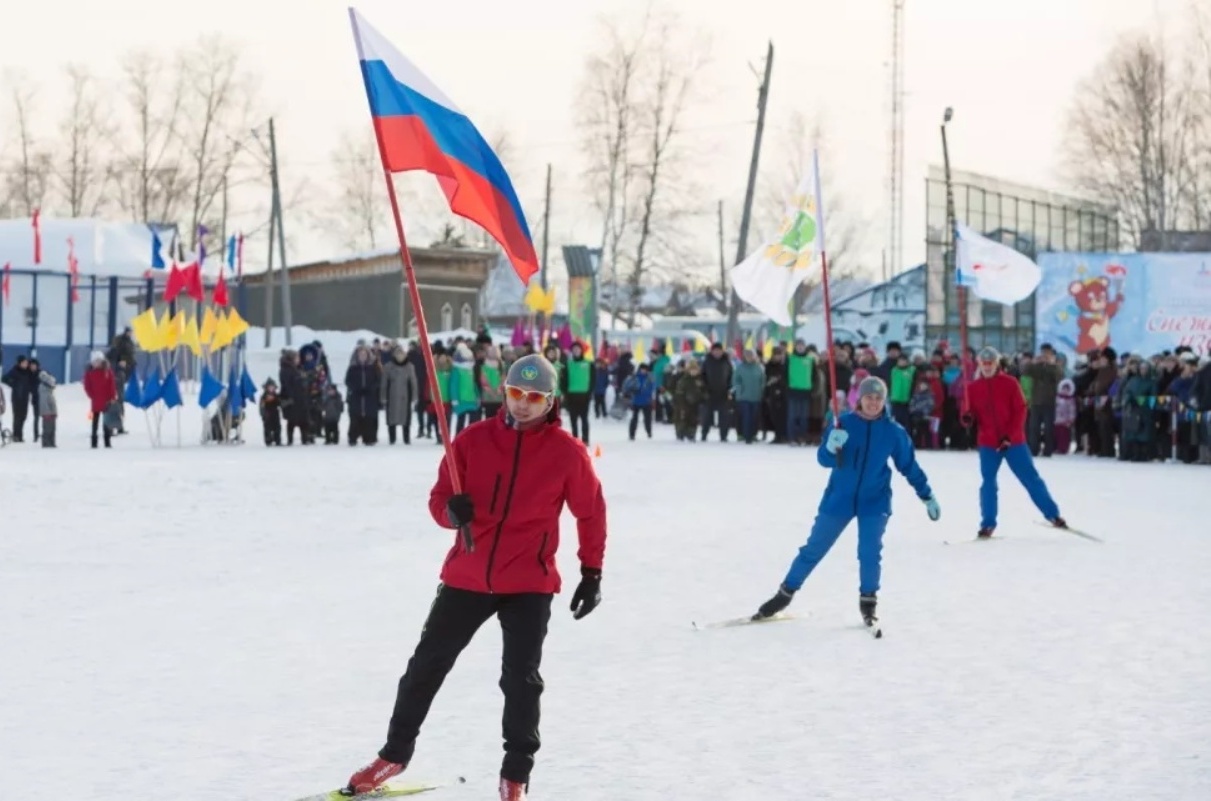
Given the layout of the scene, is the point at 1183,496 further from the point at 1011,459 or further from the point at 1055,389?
the point at 1055,389

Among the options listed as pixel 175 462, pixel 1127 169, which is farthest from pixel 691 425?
pixel 1127 169

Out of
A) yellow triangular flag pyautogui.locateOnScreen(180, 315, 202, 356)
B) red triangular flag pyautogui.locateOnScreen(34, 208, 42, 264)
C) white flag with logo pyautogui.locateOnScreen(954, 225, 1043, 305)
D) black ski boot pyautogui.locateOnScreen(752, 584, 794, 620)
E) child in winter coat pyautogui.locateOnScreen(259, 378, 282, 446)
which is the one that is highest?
red triangular flag pyautogui.locateOnScreen(34, 208, 42, 264)

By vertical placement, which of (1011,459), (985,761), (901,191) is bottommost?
(985,761)

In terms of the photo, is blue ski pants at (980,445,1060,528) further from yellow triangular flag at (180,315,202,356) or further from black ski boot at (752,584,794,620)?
yellow triangular flag at (180,315,202,356)

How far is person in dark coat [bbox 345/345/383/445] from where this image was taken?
960 inches

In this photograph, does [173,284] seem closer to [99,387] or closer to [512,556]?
[99,387]

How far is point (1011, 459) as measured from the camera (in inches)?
541

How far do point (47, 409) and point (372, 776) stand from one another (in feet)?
64.0

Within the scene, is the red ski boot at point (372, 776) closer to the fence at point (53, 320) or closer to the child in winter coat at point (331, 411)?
the child in winter coat at point (331, 411)

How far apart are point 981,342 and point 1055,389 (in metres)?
10.9

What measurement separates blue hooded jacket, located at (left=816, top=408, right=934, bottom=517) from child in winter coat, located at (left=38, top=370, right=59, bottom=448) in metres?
16.7

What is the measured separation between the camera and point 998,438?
13742 millimetres

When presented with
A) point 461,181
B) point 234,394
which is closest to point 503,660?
point 461,181

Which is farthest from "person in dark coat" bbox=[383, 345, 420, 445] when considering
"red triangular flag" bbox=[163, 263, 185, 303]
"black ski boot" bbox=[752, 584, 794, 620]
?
"black ski boot" bbox=[752, 584, 794, 620]
